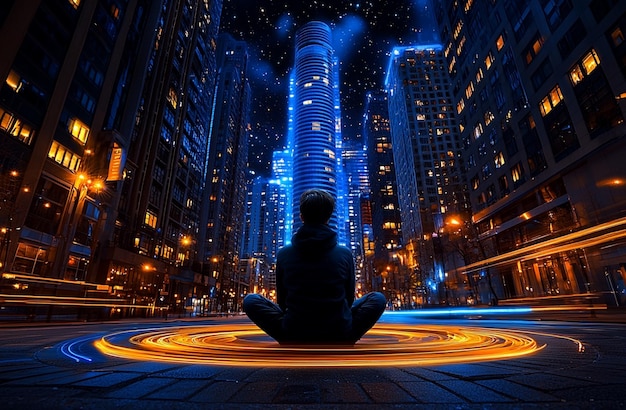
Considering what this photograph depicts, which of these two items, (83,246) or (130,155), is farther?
(130,155)

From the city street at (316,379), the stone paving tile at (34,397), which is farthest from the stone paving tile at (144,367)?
the stone paving tile at (34,397)

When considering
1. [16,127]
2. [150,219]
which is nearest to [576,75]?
[16,127]

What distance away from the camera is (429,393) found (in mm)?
2080

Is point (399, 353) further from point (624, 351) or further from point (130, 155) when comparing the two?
point (130, 155)

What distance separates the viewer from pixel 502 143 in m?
41.7

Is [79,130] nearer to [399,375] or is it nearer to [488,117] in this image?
[399,375]

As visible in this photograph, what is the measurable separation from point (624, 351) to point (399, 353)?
9.71 feet

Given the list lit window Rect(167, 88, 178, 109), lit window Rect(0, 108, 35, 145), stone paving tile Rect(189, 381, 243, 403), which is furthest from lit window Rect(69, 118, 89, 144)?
stone paving tile Rect(189, 381, 243, 403)

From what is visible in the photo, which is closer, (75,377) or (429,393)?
(429,393)

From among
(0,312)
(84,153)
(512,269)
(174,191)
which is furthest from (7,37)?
(512,269)

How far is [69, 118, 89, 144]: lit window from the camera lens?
3095 centimetres

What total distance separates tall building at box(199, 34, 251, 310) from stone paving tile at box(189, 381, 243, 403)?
71.4 metres

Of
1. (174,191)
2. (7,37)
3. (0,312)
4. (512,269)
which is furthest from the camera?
(174,191)

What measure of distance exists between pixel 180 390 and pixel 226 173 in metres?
95.6
